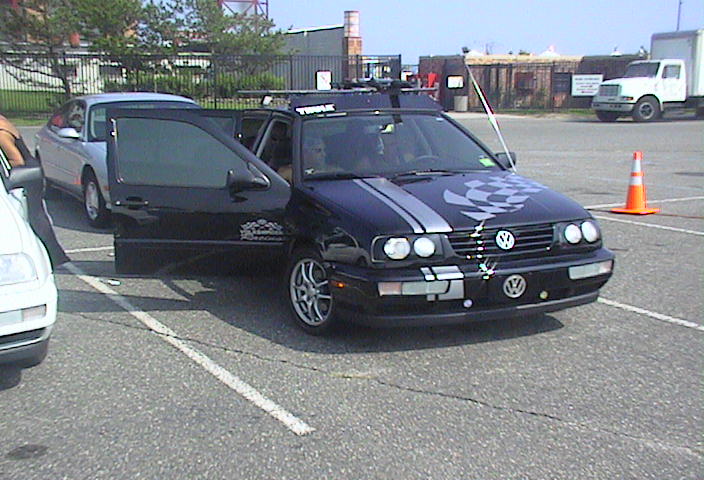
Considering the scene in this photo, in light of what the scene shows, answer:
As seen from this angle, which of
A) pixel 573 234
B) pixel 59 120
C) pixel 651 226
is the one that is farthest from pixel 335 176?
pixel 59 120

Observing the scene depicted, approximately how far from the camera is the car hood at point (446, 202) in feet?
16.5

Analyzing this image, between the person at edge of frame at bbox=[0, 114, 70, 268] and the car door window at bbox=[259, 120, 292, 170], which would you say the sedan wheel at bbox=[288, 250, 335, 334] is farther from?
the person at edge of frame at bbox=[0, 114, 70, 268]

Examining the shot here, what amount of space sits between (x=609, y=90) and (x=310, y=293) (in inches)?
1124

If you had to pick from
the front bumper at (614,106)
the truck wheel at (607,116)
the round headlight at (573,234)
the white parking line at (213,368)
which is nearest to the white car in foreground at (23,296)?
the white parking line at (213,368)

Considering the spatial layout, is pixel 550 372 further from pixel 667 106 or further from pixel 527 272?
pixel 667 106

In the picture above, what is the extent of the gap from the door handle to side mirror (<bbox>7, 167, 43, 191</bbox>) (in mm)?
680

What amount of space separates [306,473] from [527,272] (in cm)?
208

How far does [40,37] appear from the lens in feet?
96.4

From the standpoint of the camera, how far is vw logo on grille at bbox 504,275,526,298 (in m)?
4.98

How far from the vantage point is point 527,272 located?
5.02 m

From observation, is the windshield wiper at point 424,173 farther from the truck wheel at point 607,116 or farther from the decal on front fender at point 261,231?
the truck wheel at point 607,116

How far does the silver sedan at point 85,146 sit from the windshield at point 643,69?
24854 mm

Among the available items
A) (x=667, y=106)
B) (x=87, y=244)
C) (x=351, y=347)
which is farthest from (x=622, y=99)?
(x=351, y=347)

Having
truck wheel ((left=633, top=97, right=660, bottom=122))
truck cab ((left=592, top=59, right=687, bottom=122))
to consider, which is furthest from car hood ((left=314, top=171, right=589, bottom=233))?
truck wheel ((left=633, top=97, right=660, bottom=122))
